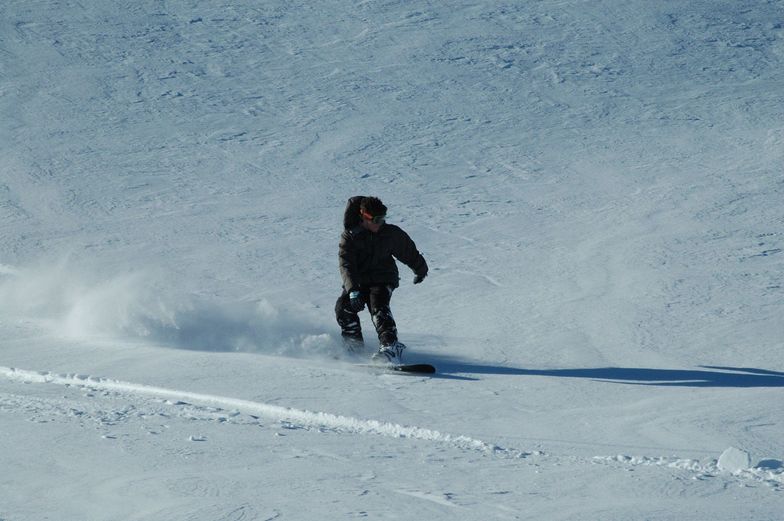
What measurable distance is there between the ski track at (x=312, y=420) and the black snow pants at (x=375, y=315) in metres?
1.68

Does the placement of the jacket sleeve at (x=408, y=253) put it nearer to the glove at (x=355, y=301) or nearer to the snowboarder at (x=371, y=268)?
the snowboarder at (x=371, y=268)

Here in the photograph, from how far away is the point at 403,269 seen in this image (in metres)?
11.5

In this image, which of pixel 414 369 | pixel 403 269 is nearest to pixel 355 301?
pixel 414 369

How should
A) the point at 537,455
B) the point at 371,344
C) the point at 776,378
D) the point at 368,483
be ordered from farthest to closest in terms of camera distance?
the point at 371,344 < the point at 776,378 < the point at 537,455 < the point at 368,483

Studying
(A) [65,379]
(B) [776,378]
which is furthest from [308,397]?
(B) [776,378]

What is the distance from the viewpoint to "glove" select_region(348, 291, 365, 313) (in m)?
7.54

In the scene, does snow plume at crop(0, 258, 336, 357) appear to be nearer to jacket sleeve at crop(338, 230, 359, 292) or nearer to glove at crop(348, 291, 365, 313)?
glove at crop(348, 291, 365, 313)

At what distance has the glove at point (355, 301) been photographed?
297 inches

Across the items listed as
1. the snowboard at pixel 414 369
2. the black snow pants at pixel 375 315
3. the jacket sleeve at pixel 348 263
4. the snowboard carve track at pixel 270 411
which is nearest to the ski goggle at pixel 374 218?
the jacket sleeve at pixel 348 263

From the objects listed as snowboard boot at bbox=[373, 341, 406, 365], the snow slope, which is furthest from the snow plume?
snowboard boot at bbox=[373, 341, 406, 365]

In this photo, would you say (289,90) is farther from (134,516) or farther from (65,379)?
(134,516)

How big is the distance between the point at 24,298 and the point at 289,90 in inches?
329

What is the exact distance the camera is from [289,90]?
57.4ft

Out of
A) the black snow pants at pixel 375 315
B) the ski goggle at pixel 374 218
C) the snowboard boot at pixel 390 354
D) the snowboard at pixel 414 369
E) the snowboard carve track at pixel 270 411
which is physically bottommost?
the snowboard carve track at pixel 270 411
